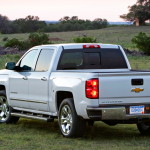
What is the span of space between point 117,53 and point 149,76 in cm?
170

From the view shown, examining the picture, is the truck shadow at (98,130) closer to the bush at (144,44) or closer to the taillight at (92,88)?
the taillight at (92,88)

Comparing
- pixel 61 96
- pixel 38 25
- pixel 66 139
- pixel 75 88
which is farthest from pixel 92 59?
pixel 38 25

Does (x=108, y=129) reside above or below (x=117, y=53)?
below

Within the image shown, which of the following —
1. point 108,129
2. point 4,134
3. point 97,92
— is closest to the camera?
point 97,92

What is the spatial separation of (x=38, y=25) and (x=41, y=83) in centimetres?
12052

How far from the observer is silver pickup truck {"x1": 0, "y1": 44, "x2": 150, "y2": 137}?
10.2 metres

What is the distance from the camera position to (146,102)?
10547mm

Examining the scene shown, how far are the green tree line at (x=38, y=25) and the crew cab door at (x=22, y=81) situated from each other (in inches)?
4114

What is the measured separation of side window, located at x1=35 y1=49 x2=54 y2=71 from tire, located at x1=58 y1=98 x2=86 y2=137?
3.73ft

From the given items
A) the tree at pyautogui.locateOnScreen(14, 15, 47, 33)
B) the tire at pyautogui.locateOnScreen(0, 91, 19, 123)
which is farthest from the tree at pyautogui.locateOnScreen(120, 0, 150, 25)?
the tire at pyautogui.locateOnScreen(0, 91, 19, 123)

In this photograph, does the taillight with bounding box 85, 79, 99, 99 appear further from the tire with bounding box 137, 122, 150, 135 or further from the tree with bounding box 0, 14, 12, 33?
the tree with bounding box 0, 14, 12, 33

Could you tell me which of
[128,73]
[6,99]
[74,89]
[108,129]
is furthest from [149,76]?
[6,99]

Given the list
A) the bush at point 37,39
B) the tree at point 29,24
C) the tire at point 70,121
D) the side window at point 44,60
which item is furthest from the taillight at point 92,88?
the tree at point 29,24

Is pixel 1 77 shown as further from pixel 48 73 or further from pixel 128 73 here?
pixel 128 73
